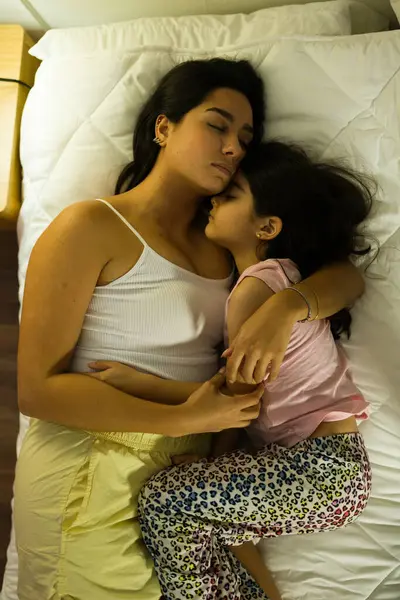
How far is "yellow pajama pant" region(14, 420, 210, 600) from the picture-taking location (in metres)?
1.00

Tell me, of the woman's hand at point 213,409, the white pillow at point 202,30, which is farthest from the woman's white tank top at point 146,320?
the white pillow at point 202,30

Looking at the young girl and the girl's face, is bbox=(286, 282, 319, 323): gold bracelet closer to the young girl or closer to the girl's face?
the young girl

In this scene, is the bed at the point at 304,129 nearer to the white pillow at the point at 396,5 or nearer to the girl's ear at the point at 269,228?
the white pillow at the point at 396,5

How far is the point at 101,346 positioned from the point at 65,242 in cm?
21

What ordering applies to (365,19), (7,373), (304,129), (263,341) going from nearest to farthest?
(263,341) → (304,129) → (365,19) → (7,373)

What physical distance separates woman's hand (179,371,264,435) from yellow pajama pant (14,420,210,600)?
100mm

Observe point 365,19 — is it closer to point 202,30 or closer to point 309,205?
point 202,30

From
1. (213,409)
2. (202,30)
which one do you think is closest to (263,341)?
(213,409)

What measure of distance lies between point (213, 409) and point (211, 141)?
0.51 metres

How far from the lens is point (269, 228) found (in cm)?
110

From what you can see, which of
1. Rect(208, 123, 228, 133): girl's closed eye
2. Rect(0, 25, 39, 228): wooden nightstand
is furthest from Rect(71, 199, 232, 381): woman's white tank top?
Rect(0, 25, 39, 228): wooden nightstand

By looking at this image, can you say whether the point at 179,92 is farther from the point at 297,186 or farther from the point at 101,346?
the point at 101,346

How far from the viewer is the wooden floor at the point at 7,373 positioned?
1.52 metres

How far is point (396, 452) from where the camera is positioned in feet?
3.63
